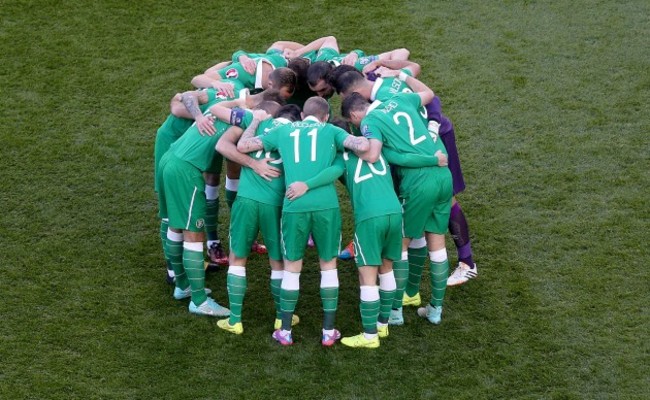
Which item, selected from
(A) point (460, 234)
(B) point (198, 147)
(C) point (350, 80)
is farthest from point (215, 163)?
(A) point (460, 234)

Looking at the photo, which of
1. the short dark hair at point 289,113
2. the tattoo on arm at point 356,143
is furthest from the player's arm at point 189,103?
the tattoo on arm at point 356,143

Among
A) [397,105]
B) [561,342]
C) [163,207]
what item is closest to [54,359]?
[163,207]

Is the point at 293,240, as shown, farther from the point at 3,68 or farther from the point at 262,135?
the point at 3,68

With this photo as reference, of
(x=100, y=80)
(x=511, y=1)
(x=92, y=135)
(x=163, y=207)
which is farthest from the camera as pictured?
(x=511, y=1)

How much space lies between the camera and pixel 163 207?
823 cm

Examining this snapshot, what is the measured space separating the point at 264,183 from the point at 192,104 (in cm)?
93

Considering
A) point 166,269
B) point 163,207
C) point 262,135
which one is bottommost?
point 166,269

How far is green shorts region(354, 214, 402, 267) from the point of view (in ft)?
24.4

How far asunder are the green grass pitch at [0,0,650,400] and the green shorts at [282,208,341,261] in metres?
0.75

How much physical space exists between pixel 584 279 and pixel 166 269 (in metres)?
3.38

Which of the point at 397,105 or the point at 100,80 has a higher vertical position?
the point at 397,105

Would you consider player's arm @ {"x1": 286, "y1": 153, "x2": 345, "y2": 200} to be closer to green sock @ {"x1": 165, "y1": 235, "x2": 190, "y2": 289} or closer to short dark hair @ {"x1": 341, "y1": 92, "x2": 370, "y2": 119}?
short dark hair @ {"x1": 341, "y1": 92, "x2": 370, "y2": 119}

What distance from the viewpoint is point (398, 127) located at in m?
7.63

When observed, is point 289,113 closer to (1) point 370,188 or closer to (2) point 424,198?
(1) point 370,188
